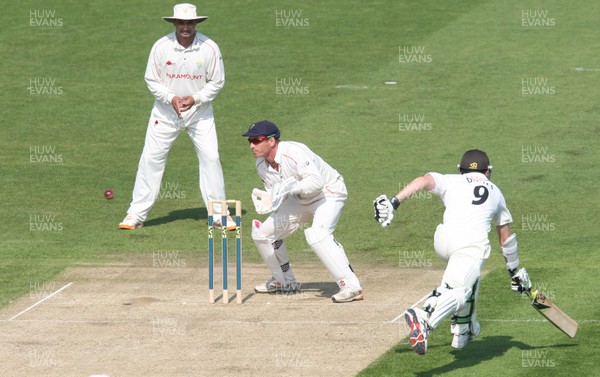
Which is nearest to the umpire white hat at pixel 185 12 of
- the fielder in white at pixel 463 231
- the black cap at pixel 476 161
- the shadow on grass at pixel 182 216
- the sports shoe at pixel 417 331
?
the shadow on grass at pixel 182 216

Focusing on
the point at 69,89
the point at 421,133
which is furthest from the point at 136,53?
the point at 421,133

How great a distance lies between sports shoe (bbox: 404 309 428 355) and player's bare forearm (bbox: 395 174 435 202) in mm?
1086

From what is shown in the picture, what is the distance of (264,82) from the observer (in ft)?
75.9

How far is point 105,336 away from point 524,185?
829 centimetres

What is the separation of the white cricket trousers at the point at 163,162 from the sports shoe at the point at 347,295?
3.75 metres

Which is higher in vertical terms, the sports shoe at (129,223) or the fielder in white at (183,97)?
the fielder in white at (183,97)

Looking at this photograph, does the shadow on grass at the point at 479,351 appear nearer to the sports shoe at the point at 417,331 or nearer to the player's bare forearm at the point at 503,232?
the sports shoe at the point at 417,331

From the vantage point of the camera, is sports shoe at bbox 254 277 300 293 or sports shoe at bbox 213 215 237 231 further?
Answer: sports shoe at bbox 213 215 237 231

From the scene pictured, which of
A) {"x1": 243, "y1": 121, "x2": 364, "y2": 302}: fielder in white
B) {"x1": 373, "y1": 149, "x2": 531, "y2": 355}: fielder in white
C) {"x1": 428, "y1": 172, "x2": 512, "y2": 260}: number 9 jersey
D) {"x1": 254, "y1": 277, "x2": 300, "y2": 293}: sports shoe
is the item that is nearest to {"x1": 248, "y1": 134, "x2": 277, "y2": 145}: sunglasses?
{"x1": 243, "y1": 121, "x2": 364, "y2": 302}: fielder in white

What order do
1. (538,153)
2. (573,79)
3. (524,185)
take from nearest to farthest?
(524,185), (538,153), (573,79)

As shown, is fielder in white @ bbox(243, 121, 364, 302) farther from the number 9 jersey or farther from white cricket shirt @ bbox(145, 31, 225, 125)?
white cricket shirt @ bbox(145, 31, 225, 125)

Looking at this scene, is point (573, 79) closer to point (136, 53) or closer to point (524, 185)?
point (524, 185)

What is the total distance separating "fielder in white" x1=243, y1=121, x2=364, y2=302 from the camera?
12.9m

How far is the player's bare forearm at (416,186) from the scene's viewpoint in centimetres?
1095
